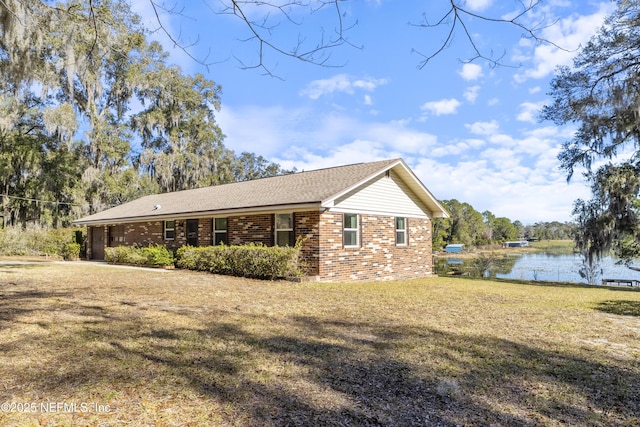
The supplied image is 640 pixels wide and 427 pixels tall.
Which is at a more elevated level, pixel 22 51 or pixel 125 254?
pixel 22 51

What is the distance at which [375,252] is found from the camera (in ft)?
47.4

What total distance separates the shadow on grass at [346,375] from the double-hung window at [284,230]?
7567 millimetres

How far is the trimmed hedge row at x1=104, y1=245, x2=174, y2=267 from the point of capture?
1642 cm

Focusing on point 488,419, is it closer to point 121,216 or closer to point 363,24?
point 363,24

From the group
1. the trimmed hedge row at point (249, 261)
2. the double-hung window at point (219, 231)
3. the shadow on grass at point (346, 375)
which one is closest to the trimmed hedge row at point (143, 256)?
the trimmed hedge row at point (249, 261)

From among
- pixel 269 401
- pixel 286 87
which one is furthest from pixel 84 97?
pixel 269 401

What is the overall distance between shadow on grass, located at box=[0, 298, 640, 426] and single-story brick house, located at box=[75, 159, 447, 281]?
7.07 meters

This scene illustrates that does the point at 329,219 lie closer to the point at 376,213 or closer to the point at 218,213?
the point at 376,213

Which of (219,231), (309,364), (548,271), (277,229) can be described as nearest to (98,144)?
(219,231)

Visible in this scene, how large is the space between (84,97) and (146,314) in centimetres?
2820

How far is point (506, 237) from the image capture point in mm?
93188

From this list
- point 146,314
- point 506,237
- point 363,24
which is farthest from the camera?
point 506,237

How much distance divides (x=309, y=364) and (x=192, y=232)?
1365 centimetres

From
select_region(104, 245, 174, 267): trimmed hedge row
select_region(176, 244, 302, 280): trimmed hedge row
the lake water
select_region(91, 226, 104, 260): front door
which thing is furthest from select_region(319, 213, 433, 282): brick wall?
select_region(91, 226, 104, 260): front door
